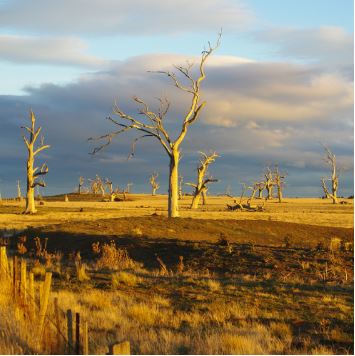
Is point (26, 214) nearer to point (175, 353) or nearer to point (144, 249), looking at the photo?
point (144, 249)

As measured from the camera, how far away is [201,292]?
46.9 ft

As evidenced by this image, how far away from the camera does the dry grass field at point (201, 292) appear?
31.3 feet

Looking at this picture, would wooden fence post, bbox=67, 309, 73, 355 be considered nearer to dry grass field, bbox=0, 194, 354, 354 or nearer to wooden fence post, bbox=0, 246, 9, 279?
dry grass field, bbox=0, 194, 354, 354

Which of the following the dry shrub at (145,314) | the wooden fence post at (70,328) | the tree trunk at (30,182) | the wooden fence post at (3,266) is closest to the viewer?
the wooden fence post at (70,328)

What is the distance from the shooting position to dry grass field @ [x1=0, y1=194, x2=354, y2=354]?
953 cm

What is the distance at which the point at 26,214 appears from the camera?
53.2m

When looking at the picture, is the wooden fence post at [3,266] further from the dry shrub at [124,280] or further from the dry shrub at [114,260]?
the dry shrub at [114,260]

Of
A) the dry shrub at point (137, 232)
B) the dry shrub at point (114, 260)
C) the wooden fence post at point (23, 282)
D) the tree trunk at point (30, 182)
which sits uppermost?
the tree trunk at point (30, 182)

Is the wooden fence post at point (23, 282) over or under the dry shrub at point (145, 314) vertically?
over

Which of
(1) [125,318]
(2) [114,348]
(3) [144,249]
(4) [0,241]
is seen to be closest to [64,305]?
(1) [125,318]

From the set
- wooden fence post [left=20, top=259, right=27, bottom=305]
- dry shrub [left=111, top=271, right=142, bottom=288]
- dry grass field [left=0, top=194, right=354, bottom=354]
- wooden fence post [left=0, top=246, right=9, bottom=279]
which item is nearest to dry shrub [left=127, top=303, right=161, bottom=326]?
dry grass field [left=0, top=194, right=354, bottom=354]

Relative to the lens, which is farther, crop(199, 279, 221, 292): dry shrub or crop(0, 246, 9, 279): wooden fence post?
crop(199, 279, 221, 292): dry shrub

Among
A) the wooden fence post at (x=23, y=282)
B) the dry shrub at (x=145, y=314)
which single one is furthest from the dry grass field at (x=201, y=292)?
the wooden fence post at (x=23, y=282)

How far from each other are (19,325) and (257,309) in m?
5.05
